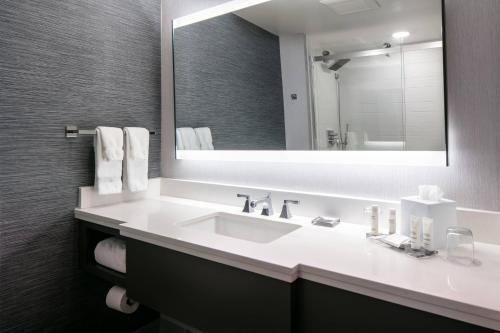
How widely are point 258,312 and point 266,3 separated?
4.41 ft

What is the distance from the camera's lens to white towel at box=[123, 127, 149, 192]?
1.74 m

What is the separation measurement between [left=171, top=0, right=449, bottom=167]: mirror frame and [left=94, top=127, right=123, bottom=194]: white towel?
1.24 feet

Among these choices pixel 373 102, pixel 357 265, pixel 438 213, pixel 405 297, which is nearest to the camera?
pixel 405 297

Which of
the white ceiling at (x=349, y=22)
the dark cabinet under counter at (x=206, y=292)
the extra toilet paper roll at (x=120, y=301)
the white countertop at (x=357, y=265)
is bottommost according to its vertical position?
the extra toilet paper roll at (x=120, y=301)

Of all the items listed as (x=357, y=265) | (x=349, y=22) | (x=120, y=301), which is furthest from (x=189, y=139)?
(x=357, y=265)

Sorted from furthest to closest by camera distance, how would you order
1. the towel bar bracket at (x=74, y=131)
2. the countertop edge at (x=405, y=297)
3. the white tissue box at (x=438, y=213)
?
1. the towel bar bracket at (x=74, y=131)
2. the white tissue box at (x=438, y=213)
3. the countertop edge at (x=405, y=297)

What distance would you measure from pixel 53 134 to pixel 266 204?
104 cm

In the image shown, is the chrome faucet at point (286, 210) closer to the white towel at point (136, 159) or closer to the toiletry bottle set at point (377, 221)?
the toiletry bottle set at point (377, 221)

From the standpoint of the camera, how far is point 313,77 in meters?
1.42

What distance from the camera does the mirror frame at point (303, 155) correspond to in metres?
1.17

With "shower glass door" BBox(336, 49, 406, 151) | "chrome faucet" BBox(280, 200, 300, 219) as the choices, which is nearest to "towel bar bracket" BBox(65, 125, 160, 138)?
"chrome faucet" BBox(280, 200, 300, 219)

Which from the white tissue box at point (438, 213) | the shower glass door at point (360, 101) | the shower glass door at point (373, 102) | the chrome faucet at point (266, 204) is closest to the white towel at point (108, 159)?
the chrome faucet at point (266, 204)

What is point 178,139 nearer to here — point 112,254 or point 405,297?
point 112,254

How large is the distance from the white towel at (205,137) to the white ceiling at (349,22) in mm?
625
